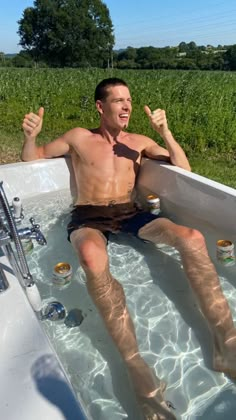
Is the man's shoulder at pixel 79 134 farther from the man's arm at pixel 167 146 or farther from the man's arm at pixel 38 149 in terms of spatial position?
the man's arm at pixel 167 146

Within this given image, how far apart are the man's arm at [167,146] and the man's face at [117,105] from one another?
13 centimetres

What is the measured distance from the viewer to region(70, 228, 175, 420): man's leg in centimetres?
136

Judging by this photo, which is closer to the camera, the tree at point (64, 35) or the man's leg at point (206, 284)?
the man's leg at point (206, 284)

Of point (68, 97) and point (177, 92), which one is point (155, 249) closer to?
point (177, 92)

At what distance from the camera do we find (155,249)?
95.7 inches

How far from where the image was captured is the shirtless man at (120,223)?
5.08ft

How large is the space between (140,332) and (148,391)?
0.45 meters

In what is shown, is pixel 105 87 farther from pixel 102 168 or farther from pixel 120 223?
pixel 120 223

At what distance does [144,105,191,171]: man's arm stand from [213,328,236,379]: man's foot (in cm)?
131

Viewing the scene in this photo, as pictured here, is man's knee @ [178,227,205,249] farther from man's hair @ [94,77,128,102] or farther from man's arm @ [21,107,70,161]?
man's arm @ [21,107,70,161]

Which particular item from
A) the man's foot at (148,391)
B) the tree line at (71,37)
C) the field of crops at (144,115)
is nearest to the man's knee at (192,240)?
the man's foot at (148,391)

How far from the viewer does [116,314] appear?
1.70 metres

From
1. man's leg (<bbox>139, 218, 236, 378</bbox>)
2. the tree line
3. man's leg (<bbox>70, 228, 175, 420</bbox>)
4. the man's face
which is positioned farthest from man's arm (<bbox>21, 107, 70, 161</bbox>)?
the tree line

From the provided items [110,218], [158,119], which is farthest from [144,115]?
[110,218]
